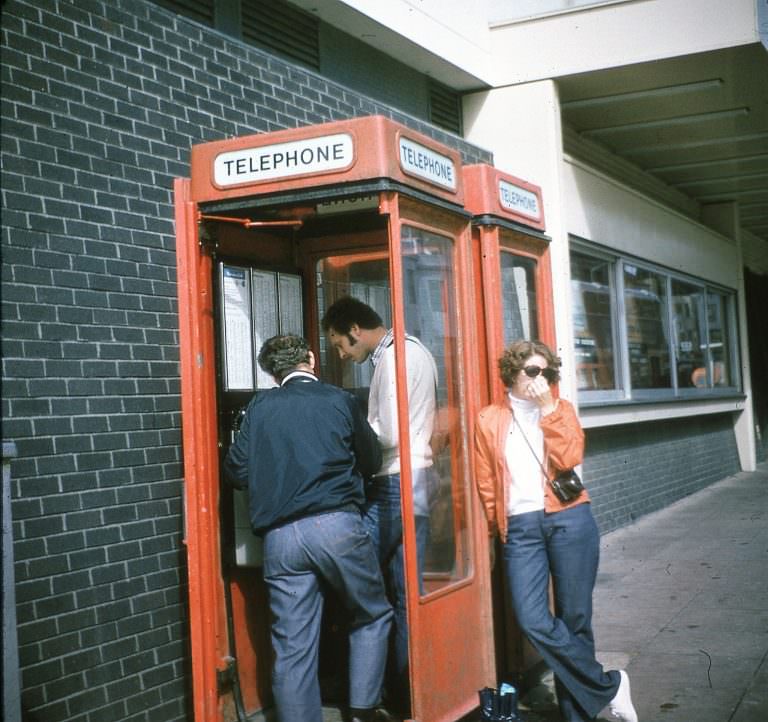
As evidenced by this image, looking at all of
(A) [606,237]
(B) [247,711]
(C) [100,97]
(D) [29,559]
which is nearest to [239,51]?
(C) [100,97]

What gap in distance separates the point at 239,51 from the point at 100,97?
1.33 meters

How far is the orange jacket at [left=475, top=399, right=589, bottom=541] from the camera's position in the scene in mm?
4801

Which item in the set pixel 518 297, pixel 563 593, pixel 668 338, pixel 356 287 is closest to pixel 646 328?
pixel 668 338

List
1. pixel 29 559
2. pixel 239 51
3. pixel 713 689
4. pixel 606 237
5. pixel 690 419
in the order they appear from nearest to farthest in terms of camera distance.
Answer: pixel 29 559 → pixel 713 689 → pixel 239 51 → pixel 606 237 → pixel 690 419

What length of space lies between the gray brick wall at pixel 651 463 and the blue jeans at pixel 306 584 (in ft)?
20.6

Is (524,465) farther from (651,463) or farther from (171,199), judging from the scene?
(651,463)

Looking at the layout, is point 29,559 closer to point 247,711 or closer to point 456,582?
point 247,711

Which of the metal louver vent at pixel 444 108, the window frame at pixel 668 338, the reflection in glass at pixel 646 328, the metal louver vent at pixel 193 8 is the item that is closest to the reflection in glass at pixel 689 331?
the window frame at pixel 668 338

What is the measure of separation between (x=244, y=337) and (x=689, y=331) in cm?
1058

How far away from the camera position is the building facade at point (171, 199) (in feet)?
15.1

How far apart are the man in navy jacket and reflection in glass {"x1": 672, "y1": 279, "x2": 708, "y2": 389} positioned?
32.7ft

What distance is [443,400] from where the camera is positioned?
17.1 feet

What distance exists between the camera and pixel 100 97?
16.7ft

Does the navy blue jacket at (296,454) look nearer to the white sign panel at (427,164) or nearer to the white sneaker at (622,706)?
the white sign panel at (427,164)
